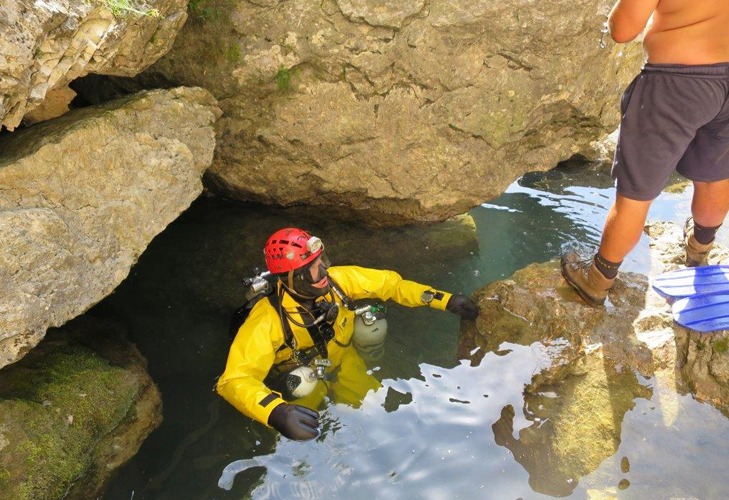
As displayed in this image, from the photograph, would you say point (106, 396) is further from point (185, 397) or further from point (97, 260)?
point (97, 260)

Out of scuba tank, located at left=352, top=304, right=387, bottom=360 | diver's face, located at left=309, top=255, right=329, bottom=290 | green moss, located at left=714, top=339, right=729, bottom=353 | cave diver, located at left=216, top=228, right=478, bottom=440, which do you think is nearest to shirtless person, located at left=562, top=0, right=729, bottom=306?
green moss, located at left=714, top=339, right=729, bottom=353

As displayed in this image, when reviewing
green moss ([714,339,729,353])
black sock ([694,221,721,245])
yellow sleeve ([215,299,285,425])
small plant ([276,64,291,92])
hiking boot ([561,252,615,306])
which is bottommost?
yellow sleeve ([215,299,285,425])

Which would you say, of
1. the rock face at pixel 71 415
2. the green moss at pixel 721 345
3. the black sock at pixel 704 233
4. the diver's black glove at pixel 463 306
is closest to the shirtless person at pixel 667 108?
the black sock at pixel 704 233

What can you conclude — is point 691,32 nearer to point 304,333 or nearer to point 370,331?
point 370,331

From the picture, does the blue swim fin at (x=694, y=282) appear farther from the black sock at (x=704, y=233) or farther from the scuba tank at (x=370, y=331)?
the scuba tank at (x=370, y=331)

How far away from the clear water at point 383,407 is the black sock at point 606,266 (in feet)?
2.54

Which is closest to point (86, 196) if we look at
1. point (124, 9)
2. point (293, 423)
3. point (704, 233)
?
point (124, 9)

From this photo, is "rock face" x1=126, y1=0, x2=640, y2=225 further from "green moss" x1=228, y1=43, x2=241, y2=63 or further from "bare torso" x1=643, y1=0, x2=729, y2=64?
"bare torso" x1=643, y1=0, x2=729, y2=64

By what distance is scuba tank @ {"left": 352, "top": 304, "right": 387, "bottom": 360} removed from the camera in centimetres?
482

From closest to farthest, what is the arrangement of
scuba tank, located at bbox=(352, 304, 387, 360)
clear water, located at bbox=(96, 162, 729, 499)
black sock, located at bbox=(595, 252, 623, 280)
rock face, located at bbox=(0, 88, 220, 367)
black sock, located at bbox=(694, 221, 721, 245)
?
rock face, located at bbox=(0, 88, 220, 367) → clear water, located at bbox=(96, 162, 729, 499) → black sock, located at bbox=(595, 252, 623, 280) → black sock, located at bbox=(694, 221, 721, 245) → scuba tank, located at bbox=(352, 304, 387, 360)

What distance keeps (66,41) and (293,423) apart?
109 inches

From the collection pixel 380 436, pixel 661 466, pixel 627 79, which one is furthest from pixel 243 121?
pixel 661 466

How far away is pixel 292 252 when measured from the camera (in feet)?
14.1

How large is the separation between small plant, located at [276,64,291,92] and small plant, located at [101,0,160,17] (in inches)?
57.9
